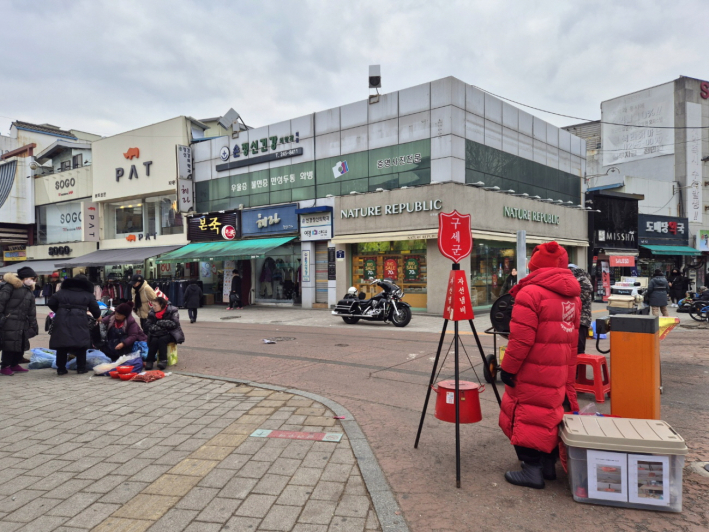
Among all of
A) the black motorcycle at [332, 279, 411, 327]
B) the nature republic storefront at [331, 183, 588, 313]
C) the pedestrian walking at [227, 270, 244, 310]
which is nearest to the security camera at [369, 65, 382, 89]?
the nature republic storefront at [331, 183, 588, 313]

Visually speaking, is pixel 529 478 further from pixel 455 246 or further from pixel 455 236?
pixel 455 236

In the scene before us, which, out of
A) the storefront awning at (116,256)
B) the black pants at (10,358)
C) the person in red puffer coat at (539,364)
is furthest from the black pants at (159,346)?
the storefront awning at (116,256)

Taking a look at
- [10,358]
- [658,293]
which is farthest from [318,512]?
[658,293]

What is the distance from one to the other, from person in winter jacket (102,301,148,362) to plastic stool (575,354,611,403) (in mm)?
6974

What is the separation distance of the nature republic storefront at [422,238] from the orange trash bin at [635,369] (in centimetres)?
1182

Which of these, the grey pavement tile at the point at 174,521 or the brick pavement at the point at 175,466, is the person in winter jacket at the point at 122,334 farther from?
the grey pavement tile at the point at 174,521

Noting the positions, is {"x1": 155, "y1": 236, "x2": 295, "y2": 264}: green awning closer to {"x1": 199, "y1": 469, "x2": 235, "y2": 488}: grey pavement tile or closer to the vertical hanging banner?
the vertical hanging banner

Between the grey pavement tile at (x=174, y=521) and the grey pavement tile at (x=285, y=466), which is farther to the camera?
the grey pavement tile at (x=285, y=466)

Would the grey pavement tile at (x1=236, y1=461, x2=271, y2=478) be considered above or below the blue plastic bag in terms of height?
below

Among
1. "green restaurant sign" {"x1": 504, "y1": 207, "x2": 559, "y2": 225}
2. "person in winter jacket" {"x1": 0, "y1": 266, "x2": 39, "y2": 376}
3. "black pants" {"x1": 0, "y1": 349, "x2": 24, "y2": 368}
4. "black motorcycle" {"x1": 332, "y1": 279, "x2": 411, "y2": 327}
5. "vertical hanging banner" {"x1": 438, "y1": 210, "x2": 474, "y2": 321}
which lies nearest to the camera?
"vertical hanging banner" {"x1": 438, "y1": 210, "x2": 474, "y2": 321}

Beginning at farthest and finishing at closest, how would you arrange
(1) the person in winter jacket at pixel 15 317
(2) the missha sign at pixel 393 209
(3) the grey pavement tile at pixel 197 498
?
1. (2) the missha sign at pixel 393 209
2. (1) the person in winter jacket at pixel 15 317
3. (3) the grey pavement tile at pixel 197 498

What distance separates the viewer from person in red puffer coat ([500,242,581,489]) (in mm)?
3332

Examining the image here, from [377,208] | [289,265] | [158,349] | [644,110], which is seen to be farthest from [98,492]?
[644,110]

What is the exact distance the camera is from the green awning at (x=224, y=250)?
1991 centimetres
